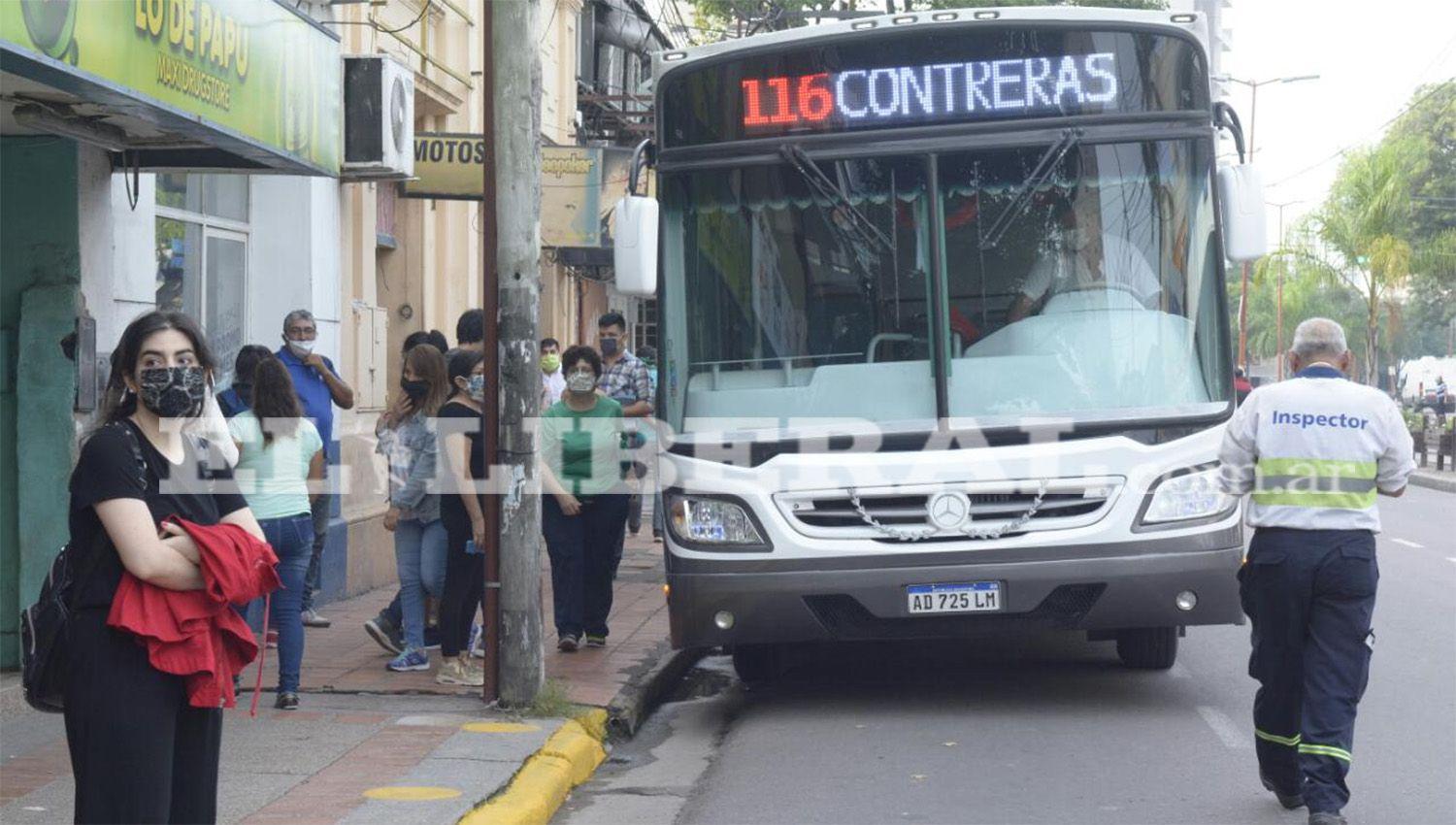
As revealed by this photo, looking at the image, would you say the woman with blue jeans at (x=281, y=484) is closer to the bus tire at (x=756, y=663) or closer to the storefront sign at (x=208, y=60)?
the storefront sign at (x=208, y=60)

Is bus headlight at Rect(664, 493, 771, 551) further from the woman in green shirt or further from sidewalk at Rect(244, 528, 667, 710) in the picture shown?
the woman in green shirt

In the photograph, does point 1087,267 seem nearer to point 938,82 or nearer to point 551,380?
point 938,82

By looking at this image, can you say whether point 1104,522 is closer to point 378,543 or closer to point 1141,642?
point 1141,642

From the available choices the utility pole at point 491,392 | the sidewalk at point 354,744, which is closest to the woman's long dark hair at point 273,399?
the utility pole at point 491,392

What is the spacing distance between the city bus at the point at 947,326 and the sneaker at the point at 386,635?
6.73ft

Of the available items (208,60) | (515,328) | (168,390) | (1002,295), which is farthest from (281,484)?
(168,390)

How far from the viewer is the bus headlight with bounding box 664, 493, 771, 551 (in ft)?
27.3

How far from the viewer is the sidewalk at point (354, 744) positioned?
6.37 meters

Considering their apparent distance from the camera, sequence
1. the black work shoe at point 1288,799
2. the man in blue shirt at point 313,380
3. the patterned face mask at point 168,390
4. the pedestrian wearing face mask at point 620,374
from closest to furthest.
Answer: the patterned face mask at point 168,390, the black work shoe at point 1288,799, the man in blue shirt at point 313,380, the pedestrian wearing face mask at point 620,374

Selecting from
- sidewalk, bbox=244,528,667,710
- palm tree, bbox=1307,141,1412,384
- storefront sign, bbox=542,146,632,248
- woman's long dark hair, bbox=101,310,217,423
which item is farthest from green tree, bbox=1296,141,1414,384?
woman's long dark hair, bbox=101,310,217,423

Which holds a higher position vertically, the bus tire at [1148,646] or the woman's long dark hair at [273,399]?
the woman's long dark hair at [273,399]

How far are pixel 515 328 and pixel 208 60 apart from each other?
1.86 metres

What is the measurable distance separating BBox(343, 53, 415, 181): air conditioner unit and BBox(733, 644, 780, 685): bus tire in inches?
151

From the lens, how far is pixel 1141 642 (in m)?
9.45
